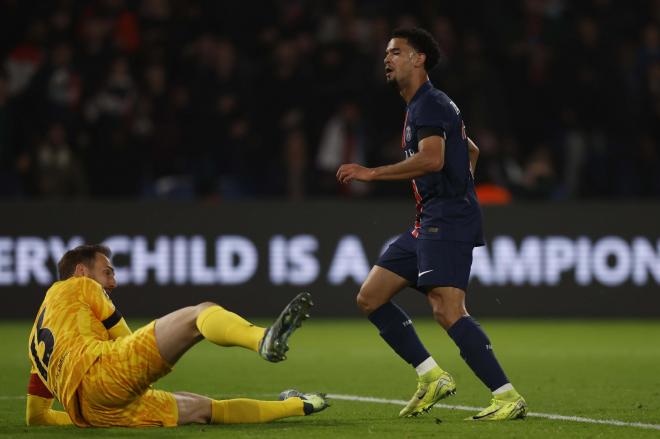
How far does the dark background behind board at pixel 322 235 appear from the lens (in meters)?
14.5

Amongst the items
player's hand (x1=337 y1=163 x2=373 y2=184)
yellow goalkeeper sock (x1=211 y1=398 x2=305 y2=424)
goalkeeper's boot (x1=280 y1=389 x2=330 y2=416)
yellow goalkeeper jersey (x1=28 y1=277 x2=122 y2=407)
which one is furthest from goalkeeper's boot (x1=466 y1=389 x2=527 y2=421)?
yellow goalkeeper jersey (x1=28 y1=277 x2=122 y2=407)

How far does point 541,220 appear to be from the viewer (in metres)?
15.0

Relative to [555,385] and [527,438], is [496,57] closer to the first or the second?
[555,385]

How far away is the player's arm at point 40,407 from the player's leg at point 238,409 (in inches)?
27.3

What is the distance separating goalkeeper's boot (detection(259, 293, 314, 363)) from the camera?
5.92 metres

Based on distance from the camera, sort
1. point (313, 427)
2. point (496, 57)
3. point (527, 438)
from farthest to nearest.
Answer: point (496, 57)
point (313, 427)
point (527, 438)

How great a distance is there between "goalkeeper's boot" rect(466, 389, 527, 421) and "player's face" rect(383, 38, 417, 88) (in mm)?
1880

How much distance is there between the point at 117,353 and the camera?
21.2 ft

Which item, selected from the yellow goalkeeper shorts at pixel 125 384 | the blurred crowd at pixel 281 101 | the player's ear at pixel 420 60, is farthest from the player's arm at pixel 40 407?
the blurred crowd at pixel 281 101

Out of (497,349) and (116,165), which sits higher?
(116,165)

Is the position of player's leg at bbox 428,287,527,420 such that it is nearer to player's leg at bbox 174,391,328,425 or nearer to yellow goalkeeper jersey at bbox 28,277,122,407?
player's leg at bbox 174,391,328,425

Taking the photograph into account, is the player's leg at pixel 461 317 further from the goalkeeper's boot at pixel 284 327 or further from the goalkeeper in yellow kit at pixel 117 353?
the goalkeeper's boot at pixel 284 327

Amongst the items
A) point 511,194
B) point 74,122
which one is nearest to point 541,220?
point 511,194

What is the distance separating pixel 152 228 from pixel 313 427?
7.95 m
